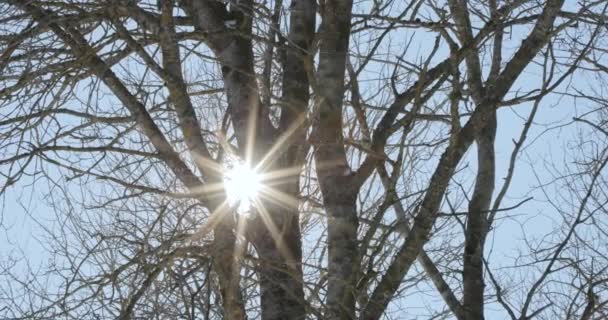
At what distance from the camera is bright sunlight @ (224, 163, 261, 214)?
4164 millimetres

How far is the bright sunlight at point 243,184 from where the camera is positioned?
416 centimetres

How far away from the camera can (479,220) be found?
13.7 feet

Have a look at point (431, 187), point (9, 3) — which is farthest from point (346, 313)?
point (9, 3)

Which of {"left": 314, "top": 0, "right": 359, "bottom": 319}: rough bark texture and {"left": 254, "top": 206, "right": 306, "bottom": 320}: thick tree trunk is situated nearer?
{"left": 314, "top": 0, "right": 359, "bottom": 319}: rough bark texture

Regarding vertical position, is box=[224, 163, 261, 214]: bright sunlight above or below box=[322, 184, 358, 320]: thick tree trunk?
above

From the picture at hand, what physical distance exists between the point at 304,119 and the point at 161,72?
714mm

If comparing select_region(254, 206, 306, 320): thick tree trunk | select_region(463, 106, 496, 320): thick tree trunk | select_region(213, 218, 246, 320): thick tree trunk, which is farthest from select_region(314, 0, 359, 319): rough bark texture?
select_region(463, 106, 496, 320): thick tree trunk

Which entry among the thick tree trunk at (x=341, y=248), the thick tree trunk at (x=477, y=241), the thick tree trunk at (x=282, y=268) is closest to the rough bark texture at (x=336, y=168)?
the thick tree trunk at (x=341, y=248)

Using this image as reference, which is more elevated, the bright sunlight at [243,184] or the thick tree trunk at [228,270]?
the bright sunlight at [243,184]

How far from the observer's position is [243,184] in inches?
167

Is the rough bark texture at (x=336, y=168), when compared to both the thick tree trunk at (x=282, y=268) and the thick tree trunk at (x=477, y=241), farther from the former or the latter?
the thick tree trunk at (x=477, y=241)

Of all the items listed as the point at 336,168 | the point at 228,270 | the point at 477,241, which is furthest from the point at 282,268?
the point at 477,241

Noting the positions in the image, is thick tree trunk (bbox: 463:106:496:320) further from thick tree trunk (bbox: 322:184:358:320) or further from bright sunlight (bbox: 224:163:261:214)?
bright sunlight (bbox: 224:163:261:214)

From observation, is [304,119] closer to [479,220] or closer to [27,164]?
[479,220]
